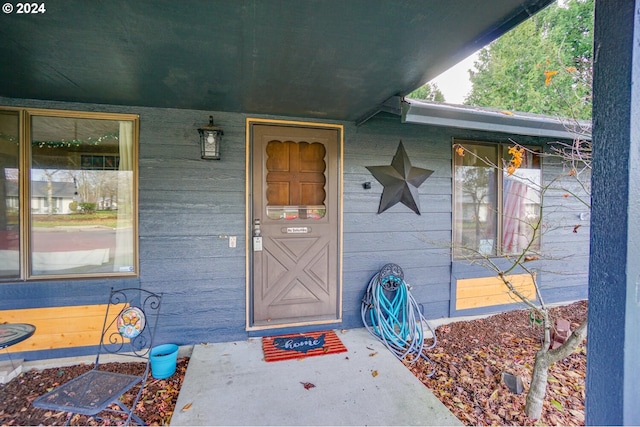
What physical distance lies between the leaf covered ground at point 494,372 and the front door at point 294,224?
1.17 meters

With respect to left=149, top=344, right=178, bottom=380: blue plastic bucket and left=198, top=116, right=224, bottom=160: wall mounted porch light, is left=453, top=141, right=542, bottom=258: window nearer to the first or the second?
left=198, top=116, right=224, bottom=160: wall mounted porch light

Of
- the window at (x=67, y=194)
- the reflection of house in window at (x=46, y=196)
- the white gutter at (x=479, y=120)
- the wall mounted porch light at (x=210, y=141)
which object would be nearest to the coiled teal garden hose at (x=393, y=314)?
the white gutter at (x=479, y=120)

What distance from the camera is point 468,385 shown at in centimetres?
237

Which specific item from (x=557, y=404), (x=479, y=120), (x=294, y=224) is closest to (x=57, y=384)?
(x=294, y=224)

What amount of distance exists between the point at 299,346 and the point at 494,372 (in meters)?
A: 1.71

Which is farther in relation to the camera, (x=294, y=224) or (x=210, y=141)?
(x=294, y=224)

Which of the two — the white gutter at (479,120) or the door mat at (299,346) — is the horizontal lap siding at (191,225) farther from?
the white gutter at (479,120)

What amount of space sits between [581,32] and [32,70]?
421 inches

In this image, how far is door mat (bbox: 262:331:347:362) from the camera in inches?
106

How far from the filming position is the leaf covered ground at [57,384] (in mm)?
2002

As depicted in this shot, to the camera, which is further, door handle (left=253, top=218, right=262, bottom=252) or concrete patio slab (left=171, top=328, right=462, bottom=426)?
door handle (left=253, top=218, right=262, bottom=252)

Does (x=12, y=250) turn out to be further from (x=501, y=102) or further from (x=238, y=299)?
(x=501, y=102)

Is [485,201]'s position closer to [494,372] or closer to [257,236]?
[494,372]

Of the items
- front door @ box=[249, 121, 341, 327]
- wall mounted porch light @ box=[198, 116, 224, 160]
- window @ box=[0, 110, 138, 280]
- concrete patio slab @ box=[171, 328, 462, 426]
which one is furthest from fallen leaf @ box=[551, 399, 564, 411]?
window @ box=[0, 110, 138, 280]
